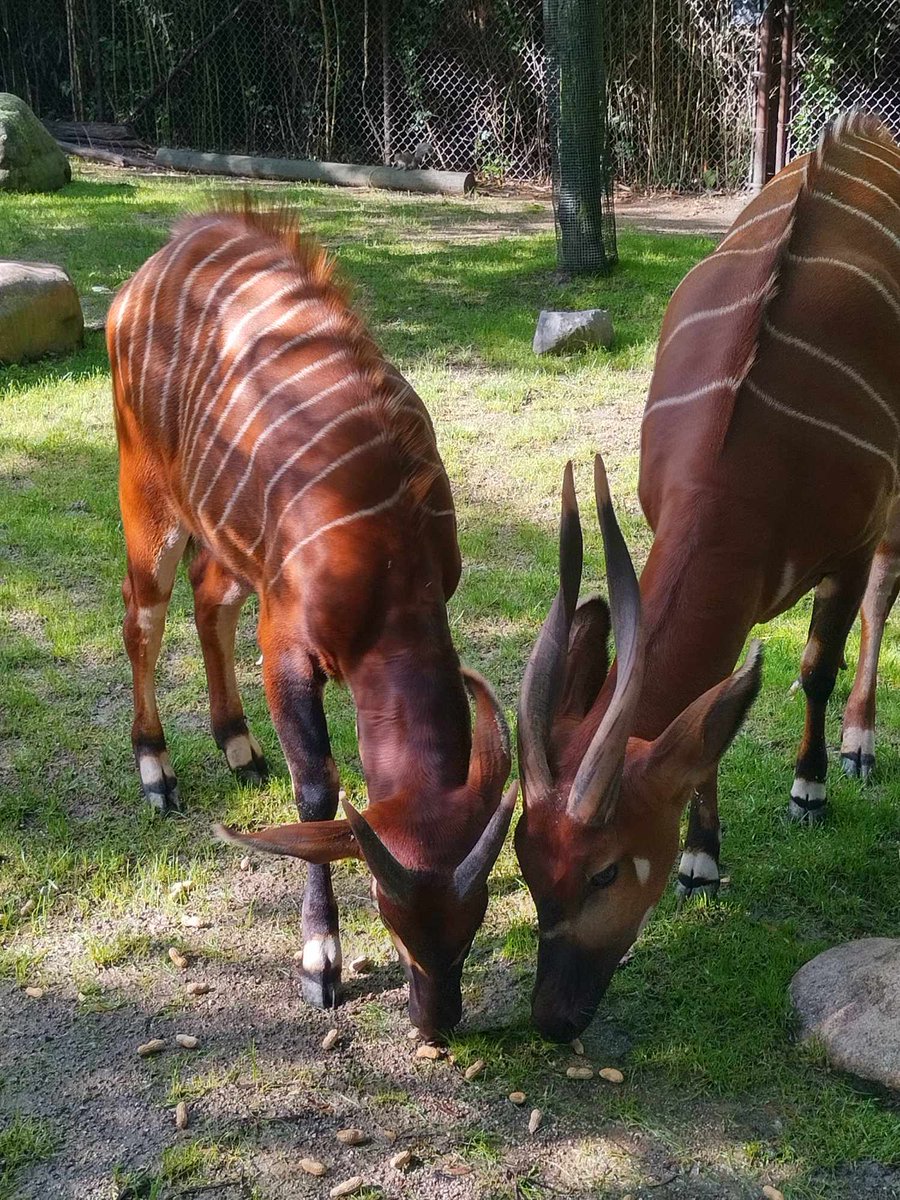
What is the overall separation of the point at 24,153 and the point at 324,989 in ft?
34.5

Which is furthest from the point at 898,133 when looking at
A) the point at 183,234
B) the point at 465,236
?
the point at 183,234

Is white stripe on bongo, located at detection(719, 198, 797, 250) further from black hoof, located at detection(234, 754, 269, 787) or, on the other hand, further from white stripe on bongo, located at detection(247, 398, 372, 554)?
black hoof, located at detection(234, 754, 269, 787)

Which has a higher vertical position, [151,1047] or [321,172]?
[321,172]

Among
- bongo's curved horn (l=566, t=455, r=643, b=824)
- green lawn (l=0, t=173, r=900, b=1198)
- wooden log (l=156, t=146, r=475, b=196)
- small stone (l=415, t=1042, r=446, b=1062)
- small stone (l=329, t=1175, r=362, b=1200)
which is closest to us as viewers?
bongo's curved horn (l=566, t=455, r=643, b=824)

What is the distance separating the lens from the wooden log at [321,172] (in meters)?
13.0

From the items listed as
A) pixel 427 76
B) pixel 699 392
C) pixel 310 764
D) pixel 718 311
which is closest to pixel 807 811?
pixel 699 392

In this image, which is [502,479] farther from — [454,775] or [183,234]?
[454,775]

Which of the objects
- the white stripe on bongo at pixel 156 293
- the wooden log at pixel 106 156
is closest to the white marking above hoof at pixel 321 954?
the white stripe on bongo at pixel 156 293

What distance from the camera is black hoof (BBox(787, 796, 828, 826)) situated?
393cm

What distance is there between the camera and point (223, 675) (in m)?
4.16

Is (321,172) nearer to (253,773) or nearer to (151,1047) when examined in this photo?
(253,773)

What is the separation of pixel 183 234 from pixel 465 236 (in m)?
6.93

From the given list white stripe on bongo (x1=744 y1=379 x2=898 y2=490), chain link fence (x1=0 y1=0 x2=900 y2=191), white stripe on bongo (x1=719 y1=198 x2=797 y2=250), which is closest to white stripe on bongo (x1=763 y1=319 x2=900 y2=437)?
white stripe on bongo (x1=744 y1=379 x2=898 y2=490)

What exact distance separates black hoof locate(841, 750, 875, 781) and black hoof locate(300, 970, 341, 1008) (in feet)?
6.20
